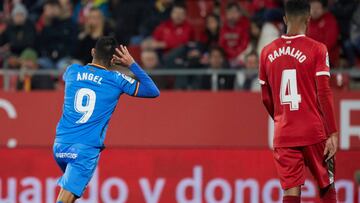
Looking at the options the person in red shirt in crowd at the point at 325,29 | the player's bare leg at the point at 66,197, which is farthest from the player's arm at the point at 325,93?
the person in red shirt in crowd at the point at 325,29

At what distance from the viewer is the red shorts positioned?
8.79 m

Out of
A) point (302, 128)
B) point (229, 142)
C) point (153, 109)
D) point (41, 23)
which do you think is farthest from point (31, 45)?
point (302, 128)

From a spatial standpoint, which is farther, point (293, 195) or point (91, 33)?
point (91, 33)

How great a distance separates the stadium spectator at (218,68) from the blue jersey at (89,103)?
14.9 feet

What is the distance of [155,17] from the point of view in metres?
16.3

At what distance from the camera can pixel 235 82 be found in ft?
45.6

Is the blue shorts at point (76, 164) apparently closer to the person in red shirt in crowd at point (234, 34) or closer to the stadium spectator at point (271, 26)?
the stadium spectator at point (271, 26)

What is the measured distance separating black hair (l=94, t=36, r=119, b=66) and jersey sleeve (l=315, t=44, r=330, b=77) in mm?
1899

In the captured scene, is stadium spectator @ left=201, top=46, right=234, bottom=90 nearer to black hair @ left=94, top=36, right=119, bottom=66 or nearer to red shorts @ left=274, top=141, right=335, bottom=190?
black hair @ left=94, top=36, right=119, bottom=66

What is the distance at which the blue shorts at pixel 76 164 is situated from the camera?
917cm

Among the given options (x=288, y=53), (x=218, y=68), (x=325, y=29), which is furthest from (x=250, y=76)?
(x=288, y=53)

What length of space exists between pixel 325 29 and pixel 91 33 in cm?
345

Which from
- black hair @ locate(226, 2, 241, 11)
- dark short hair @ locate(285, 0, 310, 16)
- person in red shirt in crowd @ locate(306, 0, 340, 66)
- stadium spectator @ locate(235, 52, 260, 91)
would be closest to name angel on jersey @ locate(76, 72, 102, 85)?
dark short hair @ locate(285, 0, 310, 16)

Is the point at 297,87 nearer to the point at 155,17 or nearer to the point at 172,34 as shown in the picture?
the point at 172,34
